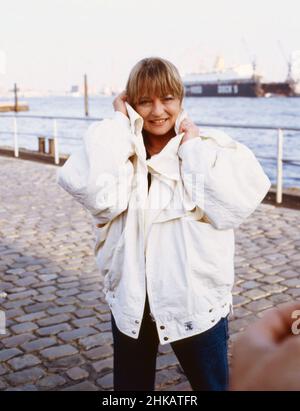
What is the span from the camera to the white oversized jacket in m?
1.95

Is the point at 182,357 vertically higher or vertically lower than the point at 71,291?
higher

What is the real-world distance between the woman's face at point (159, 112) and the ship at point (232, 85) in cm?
11211

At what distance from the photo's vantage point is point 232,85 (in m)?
120

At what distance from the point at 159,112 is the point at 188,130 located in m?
0.14

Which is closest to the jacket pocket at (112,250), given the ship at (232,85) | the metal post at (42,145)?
the metal post at (42,145)

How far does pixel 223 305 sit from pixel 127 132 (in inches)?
30.0

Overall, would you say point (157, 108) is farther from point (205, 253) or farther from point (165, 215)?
point (205, 253)

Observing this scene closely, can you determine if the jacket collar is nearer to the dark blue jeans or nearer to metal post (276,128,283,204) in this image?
the dark blue jeans

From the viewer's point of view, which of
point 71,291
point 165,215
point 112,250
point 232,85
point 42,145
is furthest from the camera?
point 232,85

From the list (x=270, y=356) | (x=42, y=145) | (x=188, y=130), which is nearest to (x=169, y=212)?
(x=188, y=130)

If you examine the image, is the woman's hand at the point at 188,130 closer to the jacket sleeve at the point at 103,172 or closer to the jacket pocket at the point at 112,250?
the jacket sleeve at the point at 103,172

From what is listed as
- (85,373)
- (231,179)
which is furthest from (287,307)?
(85,373)
